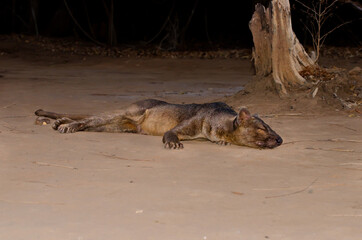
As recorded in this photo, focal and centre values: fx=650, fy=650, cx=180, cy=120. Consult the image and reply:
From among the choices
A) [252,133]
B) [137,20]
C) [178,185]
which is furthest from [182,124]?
[137,20]

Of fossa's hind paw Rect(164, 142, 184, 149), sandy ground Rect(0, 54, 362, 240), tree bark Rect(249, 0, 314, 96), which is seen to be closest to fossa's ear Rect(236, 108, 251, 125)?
sandy ground Rect(0, 54, 362, 240)

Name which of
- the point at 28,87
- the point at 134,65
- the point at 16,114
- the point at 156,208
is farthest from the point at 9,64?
the point at 156,208

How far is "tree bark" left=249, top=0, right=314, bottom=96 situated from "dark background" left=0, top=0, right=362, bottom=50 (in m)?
11.4

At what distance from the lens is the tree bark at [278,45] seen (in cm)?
923

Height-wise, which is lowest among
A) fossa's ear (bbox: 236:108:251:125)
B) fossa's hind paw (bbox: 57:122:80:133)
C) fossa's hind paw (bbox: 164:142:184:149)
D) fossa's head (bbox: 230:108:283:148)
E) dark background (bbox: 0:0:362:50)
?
dark background (bbox: 0:0:362:50)

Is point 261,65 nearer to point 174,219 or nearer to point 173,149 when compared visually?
point 173,149

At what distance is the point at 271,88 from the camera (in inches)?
371

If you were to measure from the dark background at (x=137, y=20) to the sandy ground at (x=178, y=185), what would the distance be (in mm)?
13284

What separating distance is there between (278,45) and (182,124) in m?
3.00

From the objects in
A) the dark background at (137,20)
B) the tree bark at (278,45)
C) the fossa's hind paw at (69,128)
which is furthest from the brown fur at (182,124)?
the dark background at (137,20)

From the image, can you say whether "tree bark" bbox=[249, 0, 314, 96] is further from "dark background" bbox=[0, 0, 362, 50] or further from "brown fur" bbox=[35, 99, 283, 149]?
"dark background" bbox=[0, 0, 362, 50]

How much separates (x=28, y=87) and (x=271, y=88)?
15.1 ft

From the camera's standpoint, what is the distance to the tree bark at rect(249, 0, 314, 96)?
364 inches

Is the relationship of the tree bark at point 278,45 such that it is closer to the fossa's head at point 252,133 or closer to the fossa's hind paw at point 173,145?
the fossa's head at point 252,133
